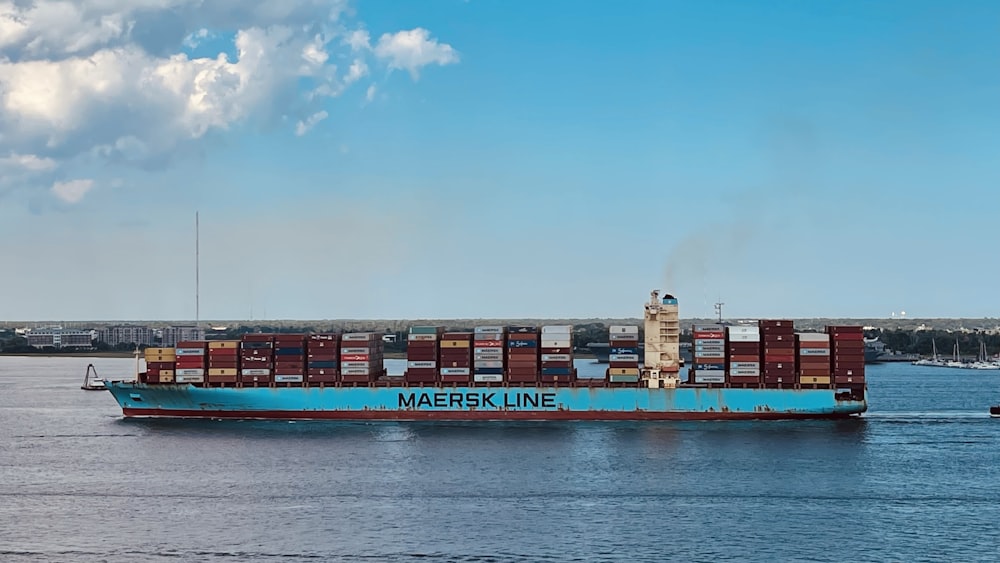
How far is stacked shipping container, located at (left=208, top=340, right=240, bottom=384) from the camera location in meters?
81.5

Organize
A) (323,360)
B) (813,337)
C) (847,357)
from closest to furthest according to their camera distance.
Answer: (847,357)
(813,337)
(323,360)

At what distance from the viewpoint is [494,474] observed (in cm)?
5491

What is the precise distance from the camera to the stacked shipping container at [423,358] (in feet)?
262

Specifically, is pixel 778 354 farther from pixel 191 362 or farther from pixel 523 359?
pixel 191 362

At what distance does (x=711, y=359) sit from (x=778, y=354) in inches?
184

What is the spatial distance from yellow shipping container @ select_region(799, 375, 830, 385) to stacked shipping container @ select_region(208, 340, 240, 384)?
1624 inches

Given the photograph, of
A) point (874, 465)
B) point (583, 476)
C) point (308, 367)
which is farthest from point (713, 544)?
point (308, 367)

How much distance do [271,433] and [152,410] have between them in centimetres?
1490

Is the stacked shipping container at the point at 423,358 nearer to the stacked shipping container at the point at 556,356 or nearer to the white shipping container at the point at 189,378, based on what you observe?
the stacked shipping container at the point at 556,356

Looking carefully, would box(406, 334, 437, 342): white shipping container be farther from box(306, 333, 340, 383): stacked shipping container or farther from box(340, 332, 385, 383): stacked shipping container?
box(306, 333, 340, 383): stacked shipping container

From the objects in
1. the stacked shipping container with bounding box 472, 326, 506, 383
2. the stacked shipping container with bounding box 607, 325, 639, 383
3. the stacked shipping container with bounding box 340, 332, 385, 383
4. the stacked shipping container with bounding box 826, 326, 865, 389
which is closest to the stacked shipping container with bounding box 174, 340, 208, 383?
the stacked shipping container with bounding box 340, 332, 385, 383

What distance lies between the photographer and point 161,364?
82812 millimetres

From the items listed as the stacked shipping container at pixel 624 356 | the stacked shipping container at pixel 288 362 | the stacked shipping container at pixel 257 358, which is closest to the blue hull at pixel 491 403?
the stacked shipping container at pixel 288 362

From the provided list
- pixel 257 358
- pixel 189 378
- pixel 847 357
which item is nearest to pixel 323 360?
pixel 257 358
